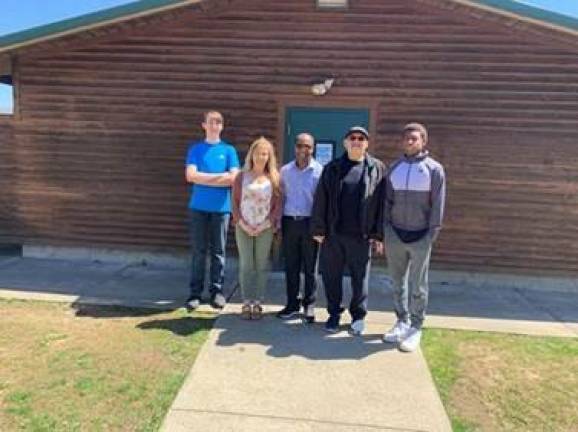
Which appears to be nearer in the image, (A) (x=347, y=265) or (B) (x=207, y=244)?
(A) (x=347, y=265)

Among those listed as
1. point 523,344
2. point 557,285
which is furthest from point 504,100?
point 523,344

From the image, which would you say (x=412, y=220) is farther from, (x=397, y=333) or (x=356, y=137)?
(x=397, y=333)

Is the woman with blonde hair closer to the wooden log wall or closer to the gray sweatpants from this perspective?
the gray sweatpants

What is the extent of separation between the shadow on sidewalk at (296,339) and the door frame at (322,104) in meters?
2.70

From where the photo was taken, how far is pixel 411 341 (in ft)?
15.0

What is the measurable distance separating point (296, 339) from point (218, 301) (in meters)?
1.08

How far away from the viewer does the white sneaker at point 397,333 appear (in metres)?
4.66

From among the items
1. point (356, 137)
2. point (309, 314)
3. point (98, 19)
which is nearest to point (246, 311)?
point (309, 314)

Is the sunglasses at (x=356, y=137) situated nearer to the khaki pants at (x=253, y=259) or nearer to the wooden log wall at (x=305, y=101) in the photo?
the khaki pants at (x=253, y=259)

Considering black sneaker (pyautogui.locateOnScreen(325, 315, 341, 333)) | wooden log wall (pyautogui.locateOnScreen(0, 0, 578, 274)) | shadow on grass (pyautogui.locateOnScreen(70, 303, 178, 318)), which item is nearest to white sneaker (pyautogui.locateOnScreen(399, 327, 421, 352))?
black sneaker (pyautogui.locateOnScreen(325, 315, 341, 333))

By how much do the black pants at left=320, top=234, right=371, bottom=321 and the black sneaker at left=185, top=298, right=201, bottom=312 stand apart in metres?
1.35

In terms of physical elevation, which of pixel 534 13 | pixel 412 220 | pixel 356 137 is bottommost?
pixel 412 220

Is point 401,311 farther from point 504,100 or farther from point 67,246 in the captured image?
point 67,246

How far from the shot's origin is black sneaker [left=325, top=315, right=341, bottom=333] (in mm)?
4866
